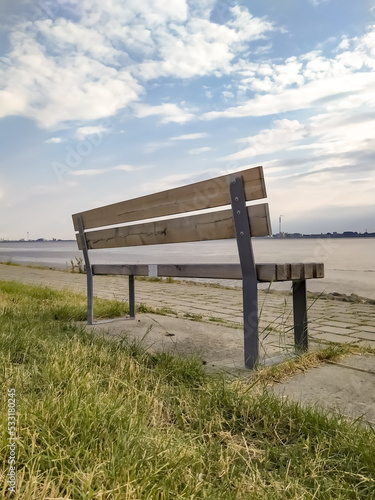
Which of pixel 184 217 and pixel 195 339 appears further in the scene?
pixel 195 339

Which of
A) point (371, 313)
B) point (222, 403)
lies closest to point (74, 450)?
point (222, 403)

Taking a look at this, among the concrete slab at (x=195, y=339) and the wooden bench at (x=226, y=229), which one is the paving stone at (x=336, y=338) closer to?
the concrete slab at (x=195, y=339)

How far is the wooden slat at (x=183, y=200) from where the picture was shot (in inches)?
112

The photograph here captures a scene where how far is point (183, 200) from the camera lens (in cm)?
337

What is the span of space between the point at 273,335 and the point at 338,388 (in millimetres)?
1727

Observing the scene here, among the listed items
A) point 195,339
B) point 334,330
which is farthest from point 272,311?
point 195,339

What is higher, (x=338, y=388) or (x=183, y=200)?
(x=183, y=200)

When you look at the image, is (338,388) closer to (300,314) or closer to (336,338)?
(300,314)

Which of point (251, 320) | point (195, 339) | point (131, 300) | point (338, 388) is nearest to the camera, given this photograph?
point (338, 388)

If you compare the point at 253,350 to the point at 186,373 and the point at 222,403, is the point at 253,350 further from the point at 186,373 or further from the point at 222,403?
the point at 222,403

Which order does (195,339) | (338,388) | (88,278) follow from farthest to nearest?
(88,278)
(195,339)
(338,388)

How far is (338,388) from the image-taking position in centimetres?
266

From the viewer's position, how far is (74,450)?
165 cm

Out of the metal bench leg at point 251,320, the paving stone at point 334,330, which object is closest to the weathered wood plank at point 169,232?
the metal bench leg at point 251,320
